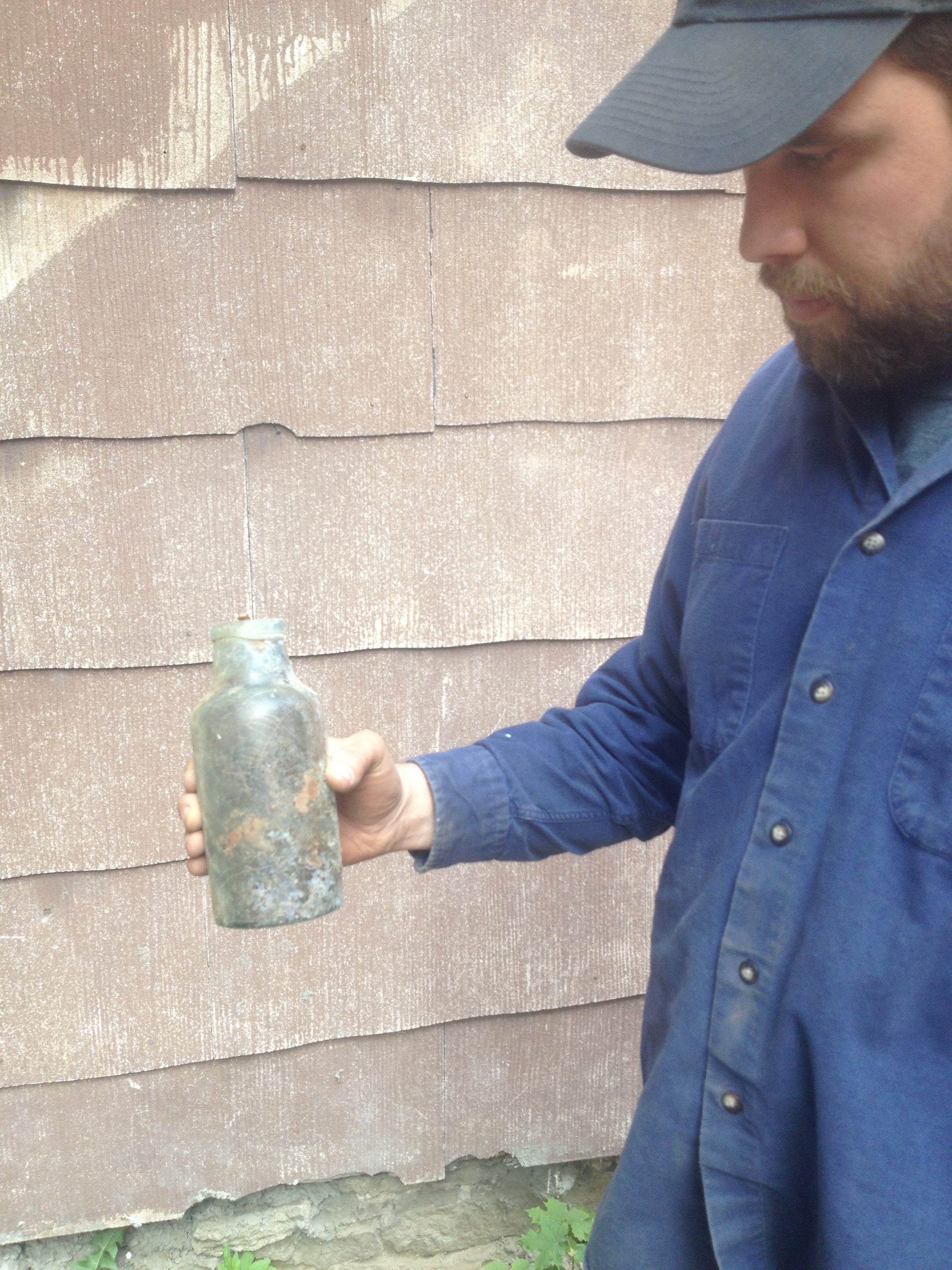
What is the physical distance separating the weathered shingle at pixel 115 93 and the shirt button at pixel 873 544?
1427 mm

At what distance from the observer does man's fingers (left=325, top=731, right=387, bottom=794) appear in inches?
55.8

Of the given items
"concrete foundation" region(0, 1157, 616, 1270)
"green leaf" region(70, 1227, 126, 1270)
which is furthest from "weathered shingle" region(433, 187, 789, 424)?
"green leaf" region(70, 1227, 126, 1270)

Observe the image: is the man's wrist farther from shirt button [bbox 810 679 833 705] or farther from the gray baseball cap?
the gray baseball cap

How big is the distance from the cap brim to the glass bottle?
0.68 m

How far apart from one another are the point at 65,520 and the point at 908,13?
1629 mm

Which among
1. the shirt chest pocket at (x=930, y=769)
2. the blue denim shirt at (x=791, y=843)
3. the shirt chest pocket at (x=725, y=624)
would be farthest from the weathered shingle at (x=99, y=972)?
the shirt chest pocket at (x=930, y=769)

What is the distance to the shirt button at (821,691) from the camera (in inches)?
50.7

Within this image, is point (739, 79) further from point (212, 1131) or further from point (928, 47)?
point (212, 1131)

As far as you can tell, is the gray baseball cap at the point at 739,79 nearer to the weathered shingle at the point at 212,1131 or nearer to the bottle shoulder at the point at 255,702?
the bottle shoulder at the point at 255,702

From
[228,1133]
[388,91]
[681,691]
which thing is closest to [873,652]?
[681,691]

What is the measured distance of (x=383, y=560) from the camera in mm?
2340

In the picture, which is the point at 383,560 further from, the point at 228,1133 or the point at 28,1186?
the point at 28,1186

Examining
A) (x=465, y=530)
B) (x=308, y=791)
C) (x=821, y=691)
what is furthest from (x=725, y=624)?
(x=465, y=530)

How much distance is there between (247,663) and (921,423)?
84 cm
